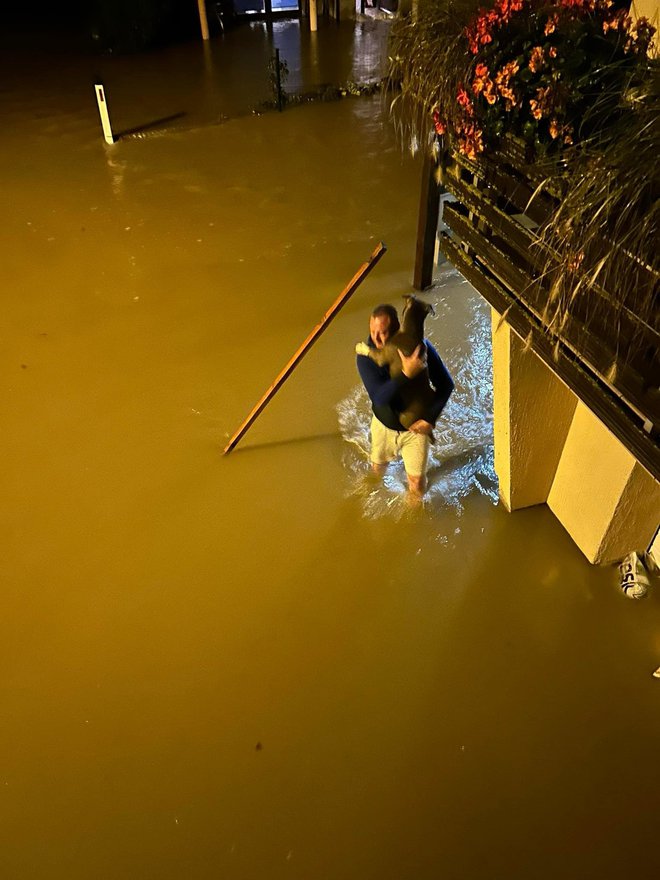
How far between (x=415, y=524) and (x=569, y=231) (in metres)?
1.07

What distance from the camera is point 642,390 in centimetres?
126

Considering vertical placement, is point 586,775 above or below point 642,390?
below

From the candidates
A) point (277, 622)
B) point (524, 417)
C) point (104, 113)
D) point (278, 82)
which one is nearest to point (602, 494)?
point (524, 417)

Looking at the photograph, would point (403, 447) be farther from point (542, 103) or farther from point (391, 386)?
point (542, 103)

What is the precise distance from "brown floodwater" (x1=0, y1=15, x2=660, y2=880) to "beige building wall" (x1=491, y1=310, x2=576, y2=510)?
0.14 metres

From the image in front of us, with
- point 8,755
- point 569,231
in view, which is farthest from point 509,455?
point 8,755

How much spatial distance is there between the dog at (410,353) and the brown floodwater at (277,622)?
1.36 feet

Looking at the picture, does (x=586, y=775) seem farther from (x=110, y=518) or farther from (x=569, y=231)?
(x=110, y=518)

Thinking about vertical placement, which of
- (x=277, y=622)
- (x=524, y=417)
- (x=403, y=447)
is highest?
(x=524, y=417)

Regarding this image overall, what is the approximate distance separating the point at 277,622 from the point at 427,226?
1858 mm

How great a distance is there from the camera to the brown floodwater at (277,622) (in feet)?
4.95

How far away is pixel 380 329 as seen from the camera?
70.5 inches

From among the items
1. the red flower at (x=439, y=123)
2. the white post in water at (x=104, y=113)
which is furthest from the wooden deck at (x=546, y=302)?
the white post in water at (x=104, y=113)

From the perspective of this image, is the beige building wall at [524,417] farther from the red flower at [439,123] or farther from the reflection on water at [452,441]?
the red flower at [439,123]
